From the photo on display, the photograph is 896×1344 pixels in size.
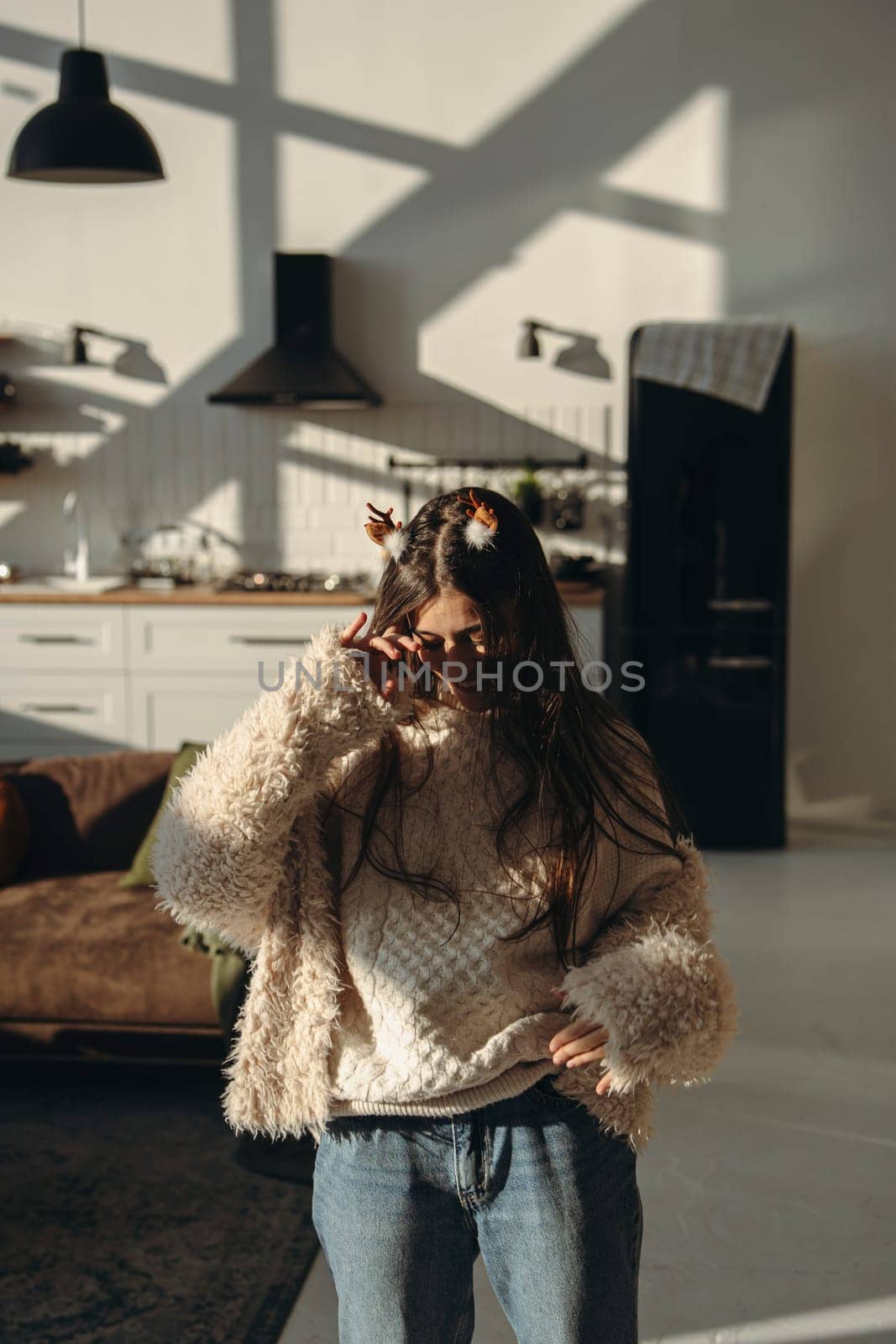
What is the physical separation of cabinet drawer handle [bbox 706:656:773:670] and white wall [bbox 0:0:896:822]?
0.58 meters

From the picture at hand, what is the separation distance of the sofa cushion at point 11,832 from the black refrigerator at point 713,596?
2473mm

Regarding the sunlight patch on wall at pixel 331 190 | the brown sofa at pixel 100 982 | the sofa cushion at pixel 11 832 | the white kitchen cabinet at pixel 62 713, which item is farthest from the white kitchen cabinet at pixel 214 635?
the brown sofa at pixel 100 982

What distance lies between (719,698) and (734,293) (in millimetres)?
1700

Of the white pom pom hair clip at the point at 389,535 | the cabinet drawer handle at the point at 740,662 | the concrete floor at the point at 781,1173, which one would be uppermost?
the white pom pom hair clip at the point at 389,535

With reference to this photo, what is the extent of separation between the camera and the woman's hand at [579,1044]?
3.96ft

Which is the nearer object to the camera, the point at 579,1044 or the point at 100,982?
the point at 579,1044

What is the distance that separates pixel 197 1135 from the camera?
2914mm

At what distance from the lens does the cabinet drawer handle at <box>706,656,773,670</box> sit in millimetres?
5172

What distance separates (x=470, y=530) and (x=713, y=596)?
4.00 meters

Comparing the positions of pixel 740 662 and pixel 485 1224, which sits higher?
pixel 740 662

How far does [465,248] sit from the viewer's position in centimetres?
571

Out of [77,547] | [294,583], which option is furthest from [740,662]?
[77,547]

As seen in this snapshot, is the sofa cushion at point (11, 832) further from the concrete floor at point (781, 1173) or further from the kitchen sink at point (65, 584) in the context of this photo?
the kitchen sink at point (65, 584)

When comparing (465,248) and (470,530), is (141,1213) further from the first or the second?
(465,248)
